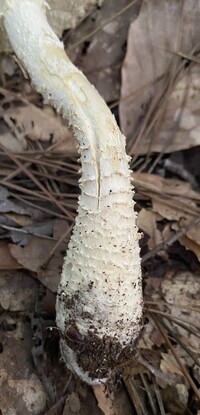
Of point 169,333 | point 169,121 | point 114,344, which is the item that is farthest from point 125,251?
point 169,121

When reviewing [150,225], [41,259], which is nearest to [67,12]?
[150,225]

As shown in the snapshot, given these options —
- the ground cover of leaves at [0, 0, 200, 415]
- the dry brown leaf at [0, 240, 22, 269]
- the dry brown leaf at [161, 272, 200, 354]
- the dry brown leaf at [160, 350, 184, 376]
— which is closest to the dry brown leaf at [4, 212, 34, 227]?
the ground cover of leaves at [0, 0, 200, 415]

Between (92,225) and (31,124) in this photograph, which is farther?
(31,124)

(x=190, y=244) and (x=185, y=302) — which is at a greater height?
(x=190, y=244)

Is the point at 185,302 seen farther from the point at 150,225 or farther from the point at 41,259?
the point at 41,259

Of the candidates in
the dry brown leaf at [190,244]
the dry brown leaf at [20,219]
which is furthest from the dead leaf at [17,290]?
the dry brown leaf at [190,244]
